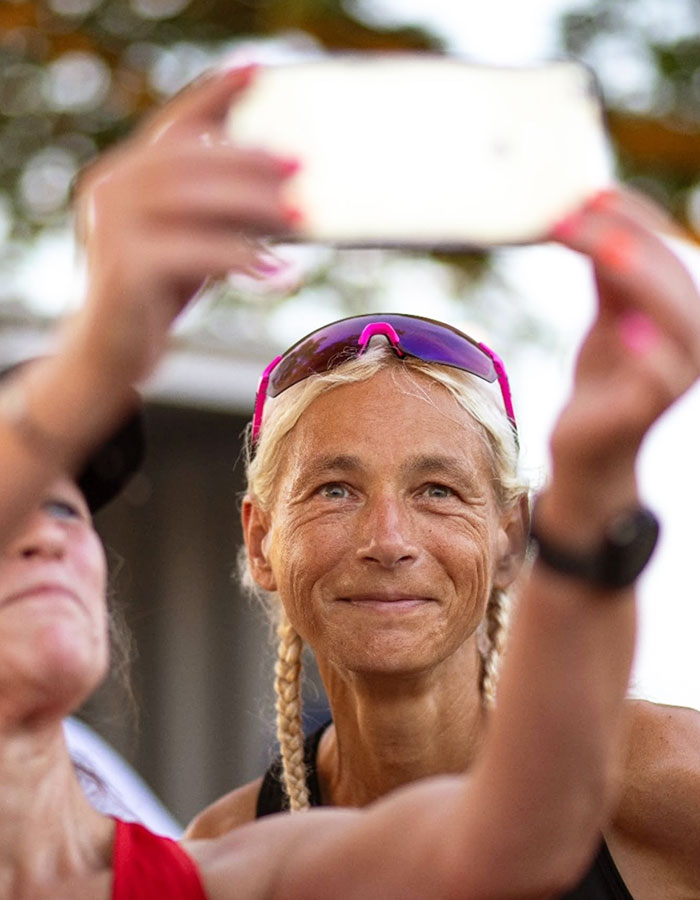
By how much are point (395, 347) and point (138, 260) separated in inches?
52.8

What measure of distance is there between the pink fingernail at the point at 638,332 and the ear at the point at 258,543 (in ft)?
4.80

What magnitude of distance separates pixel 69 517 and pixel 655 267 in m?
0.96

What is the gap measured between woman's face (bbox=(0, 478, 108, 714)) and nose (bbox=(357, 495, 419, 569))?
657 mm

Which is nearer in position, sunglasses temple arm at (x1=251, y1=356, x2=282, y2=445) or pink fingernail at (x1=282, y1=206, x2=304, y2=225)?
pink fingernail at (x1=282, y1=206, x2=304, y2=225)

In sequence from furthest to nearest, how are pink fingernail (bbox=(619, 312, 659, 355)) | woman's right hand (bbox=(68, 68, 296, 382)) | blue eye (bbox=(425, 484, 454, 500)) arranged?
blue eye (bbox=(425, 484, 454, 500)), pink fingernail (bbox=(619, 312, 659, 355)), woman's right hand (bbox=(68, 68, 296, 382))

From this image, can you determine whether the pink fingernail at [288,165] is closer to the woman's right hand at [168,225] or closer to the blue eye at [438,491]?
the woman's right hand at [168,225]

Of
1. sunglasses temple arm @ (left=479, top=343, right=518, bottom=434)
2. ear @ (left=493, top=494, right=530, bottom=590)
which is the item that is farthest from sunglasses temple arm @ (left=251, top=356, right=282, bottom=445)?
ear @ (left=493, top=494, right=530, bottom=590)

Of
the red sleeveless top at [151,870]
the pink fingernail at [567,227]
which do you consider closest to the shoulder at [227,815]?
the red sleeveless top at [151,870]

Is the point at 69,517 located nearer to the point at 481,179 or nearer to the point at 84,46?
the point at 481,179

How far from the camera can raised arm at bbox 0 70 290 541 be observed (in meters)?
1.32

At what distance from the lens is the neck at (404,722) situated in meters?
2.52

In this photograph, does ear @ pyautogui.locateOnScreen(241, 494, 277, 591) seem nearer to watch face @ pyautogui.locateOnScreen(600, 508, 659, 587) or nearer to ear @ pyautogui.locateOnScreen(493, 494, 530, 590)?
ear @ pyautogui.locateOnScreen(493, 494, 530, 590)

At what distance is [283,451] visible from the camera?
2.71 metres

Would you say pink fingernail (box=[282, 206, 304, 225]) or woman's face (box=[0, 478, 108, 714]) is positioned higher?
pink fingernail (box=[282, 206, 304, 225])
